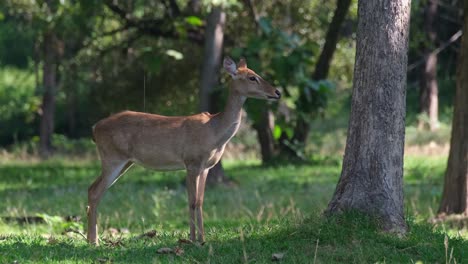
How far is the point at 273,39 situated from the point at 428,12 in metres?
10.5

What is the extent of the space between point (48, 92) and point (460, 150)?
12.5m

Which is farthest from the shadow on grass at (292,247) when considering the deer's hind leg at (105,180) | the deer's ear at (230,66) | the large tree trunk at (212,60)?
the large tree trunk at (212,60)

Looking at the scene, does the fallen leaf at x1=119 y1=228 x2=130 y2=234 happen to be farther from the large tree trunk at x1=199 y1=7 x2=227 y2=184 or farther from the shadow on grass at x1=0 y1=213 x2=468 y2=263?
the large tree trunk at x1=199 y1=7 x2=227 y2=184

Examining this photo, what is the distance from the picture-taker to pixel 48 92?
872 inches

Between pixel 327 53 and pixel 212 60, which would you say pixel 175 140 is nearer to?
pixel 212 60

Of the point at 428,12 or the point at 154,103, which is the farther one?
the point at 428,12

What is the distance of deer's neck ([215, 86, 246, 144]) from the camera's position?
29.8 ft

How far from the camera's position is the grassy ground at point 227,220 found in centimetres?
797

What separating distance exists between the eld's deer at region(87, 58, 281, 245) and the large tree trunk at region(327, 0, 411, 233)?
100 cm

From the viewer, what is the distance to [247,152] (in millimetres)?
23766

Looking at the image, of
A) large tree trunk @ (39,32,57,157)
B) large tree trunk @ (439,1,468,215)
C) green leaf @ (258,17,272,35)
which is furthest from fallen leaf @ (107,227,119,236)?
large tree trunk @ (39,32,57,157)

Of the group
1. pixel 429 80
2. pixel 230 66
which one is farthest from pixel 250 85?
pixel 429 80

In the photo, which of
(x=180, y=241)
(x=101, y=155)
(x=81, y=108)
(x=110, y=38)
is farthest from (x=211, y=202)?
(x=81, y=108)

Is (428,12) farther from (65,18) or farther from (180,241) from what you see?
(180,241)
